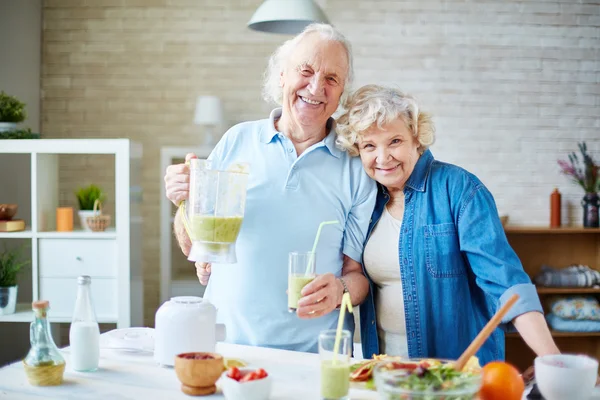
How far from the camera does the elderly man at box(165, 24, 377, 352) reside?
6.74ft

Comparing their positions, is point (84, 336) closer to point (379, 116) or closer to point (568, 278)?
point (379, 116)

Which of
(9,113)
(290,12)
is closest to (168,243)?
(9,113)

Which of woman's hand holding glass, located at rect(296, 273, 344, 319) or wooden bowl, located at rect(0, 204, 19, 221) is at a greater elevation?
wooden bowl, located at rect(0, 204, 19, 221)

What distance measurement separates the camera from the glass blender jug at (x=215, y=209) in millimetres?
1772

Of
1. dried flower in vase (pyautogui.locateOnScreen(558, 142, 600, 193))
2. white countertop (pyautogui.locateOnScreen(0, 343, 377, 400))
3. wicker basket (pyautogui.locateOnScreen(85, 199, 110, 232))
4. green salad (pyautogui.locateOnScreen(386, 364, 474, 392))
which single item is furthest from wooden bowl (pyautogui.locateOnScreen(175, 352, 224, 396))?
dried flower in vase (pyautogui.locateOnScreen(558, 142, 600, 193))

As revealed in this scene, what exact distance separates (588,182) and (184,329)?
14.1 ft

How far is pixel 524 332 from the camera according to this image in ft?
5.73

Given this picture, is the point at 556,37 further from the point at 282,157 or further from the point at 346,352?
the point at 346,352

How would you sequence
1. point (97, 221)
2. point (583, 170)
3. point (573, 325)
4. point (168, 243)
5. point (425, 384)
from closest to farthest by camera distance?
point (425, 384) < point (97, 221) < point (573, 325) < point (583, 170) < point (168, 243)

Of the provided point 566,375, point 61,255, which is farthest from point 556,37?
point 566,375

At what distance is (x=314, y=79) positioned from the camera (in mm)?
2131

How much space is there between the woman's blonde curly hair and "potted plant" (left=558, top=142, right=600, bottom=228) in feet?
11.2

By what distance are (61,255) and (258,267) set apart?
221cm

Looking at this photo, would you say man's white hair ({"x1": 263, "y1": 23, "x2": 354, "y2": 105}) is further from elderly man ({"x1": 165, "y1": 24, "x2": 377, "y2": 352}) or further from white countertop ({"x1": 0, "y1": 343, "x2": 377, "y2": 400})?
white countertop ({"x1": 0, "y1": 343, "x2": 377, "y2": 400})
